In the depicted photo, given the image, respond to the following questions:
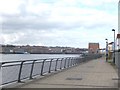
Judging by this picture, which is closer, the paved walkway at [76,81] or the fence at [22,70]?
the fence at [22,70]

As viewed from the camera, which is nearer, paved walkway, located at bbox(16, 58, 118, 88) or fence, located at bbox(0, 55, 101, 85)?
fence, located at bbox(0, 55, 101, 85)

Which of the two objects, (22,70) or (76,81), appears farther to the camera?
(76,81)

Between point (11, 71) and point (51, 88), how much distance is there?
1968mm

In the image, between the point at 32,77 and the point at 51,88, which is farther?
the point at 32,77

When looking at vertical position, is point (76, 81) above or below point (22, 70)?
below

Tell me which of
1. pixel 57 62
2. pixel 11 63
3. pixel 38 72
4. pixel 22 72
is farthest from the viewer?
pixel 57 62

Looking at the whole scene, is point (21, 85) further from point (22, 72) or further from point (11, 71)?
point (22, 72)

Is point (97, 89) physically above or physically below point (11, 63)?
below

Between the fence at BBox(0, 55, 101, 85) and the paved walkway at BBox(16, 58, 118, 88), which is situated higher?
the fence at BBox(0, 55, 101, 85)

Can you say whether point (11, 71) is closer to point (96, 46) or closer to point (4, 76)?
point (4, 76)

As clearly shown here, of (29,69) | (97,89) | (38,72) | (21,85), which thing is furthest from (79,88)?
(38,72)

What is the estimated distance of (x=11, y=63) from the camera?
616 inches

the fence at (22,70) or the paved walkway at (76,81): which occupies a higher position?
the fence at (22,70)

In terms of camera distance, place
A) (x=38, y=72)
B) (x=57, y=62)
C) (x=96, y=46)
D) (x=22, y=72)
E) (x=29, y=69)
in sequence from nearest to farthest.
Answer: (x=22, y=72)
(x=29, y=69)
(x=38, y=72)
(x=57, y=62)
(x=96, y=46)
